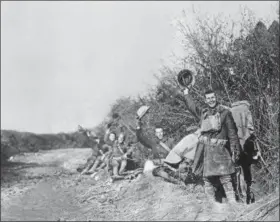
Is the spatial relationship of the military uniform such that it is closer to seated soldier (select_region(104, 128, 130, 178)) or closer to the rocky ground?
the rocky ground

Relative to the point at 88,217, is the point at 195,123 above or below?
above

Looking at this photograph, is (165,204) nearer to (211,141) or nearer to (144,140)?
(211,141)

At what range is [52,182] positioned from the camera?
280 inches

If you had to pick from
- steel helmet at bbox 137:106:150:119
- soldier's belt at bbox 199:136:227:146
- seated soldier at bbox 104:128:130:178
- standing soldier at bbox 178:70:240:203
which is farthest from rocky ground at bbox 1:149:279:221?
steel helmet at bbox 137:106:150:119

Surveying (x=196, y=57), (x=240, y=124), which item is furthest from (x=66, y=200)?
(x=196, y=57)

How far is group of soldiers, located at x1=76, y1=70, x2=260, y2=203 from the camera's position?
19.1ft

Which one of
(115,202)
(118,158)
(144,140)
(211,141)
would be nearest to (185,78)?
(211,141)

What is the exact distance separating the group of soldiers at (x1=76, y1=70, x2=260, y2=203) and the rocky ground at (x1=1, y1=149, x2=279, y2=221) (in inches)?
11.6

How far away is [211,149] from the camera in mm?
5895

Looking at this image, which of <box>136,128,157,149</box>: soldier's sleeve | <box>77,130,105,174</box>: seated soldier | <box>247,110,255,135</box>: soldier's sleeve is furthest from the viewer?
<box>77,130,105,174</box>: seated soldier

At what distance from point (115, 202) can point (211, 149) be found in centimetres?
251

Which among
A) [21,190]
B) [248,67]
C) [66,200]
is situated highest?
[248,67]

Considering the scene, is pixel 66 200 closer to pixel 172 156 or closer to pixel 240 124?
pixel 172 156

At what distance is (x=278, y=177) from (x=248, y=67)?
261 centimetres
